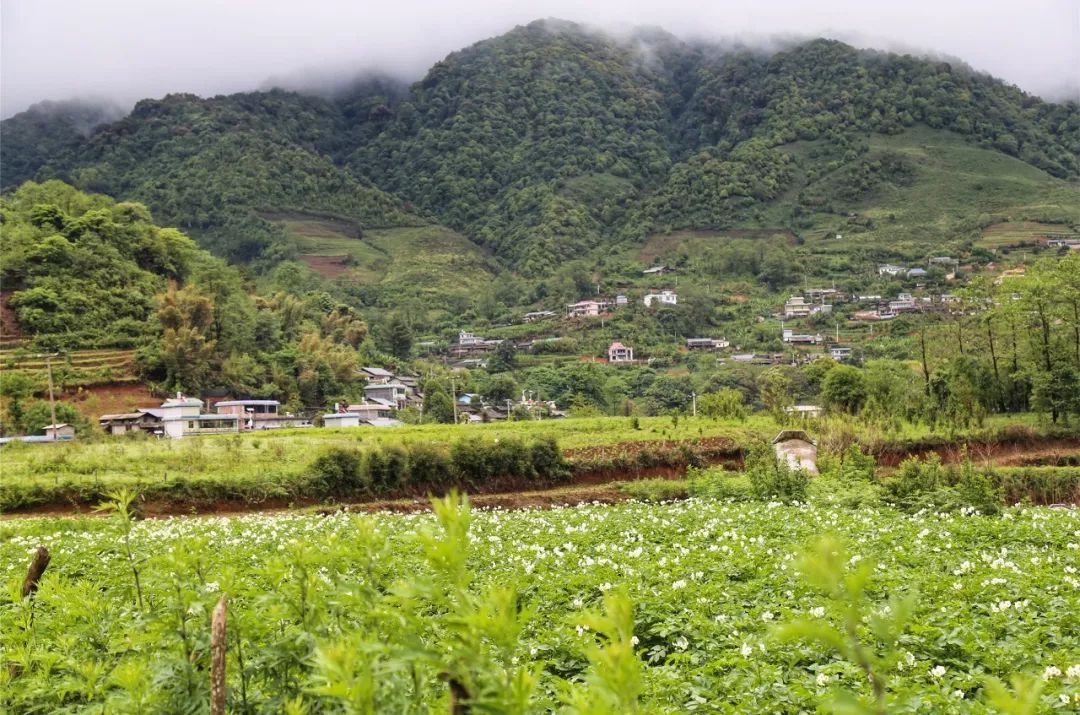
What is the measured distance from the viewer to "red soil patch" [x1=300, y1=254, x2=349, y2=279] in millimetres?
101019

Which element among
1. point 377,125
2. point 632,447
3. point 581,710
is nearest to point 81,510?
point 632,447

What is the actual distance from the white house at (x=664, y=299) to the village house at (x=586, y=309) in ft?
15.7

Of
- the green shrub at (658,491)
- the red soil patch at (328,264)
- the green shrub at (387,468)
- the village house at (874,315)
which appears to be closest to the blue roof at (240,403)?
the green shrub at (387,468)

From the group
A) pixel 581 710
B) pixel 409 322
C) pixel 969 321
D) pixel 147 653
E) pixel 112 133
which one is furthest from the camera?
pixel 112 133

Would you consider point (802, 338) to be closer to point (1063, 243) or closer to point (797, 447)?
point (1063, 243)

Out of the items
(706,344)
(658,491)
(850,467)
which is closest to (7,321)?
(658,491)

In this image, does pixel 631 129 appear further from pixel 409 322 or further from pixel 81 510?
pixel 81 510

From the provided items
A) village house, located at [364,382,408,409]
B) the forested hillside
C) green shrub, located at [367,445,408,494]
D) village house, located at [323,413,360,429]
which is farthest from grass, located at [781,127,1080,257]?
green shrub, located at [367,445,408,494]

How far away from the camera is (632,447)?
92.1ft

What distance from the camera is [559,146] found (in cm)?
14162

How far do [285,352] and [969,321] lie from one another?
4398cm

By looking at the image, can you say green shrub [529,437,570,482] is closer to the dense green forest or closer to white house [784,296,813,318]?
the dense green forest

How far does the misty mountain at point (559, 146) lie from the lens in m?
112

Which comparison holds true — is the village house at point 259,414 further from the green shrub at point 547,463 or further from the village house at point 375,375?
the green shrub at point 547,463
